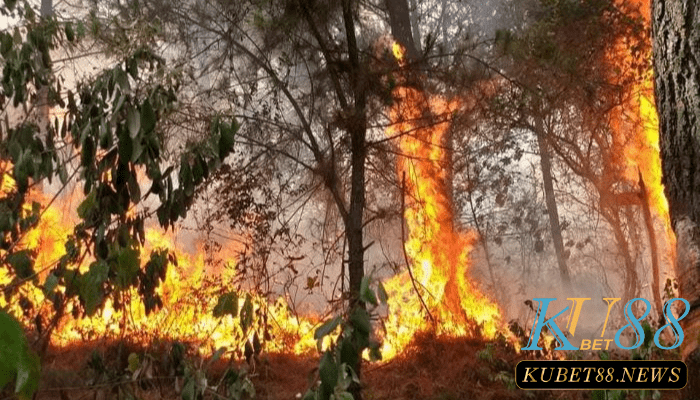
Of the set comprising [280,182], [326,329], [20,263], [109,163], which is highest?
[280,182]

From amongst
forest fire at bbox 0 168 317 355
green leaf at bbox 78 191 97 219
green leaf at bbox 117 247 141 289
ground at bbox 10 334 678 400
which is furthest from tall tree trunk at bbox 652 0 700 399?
forest fire at bbox 0 168 317 355

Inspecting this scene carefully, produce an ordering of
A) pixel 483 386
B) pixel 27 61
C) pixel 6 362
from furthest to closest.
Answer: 1. pixel 483 386
2. pixel 27 61
3. pixel 6 362

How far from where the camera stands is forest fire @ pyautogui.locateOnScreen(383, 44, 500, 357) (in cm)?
756

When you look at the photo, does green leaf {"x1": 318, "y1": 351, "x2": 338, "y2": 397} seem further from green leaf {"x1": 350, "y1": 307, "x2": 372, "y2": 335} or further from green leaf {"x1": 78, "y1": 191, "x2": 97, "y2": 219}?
green leaf {"x1": 78, "y1": 191, "x2": 97, "y2": 219}

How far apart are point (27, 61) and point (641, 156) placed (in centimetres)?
778

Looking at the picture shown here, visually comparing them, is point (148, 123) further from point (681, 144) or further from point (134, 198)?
point (681, 144)

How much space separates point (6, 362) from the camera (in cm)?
88

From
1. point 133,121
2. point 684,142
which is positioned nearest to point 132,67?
point 133,121

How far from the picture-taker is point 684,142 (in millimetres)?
3232

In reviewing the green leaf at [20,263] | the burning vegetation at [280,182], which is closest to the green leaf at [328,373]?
the burning vegetation at [280,182]

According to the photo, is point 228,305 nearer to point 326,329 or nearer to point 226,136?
point 226,136

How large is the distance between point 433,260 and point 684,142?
493 cm

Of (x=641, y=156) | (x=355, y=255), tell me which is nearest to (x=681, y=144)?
(x=355, y=255)

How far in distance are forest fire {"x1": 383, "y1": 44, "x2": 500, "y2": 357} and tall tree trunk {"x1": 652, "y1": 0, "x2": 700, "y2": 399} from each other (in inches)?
162
